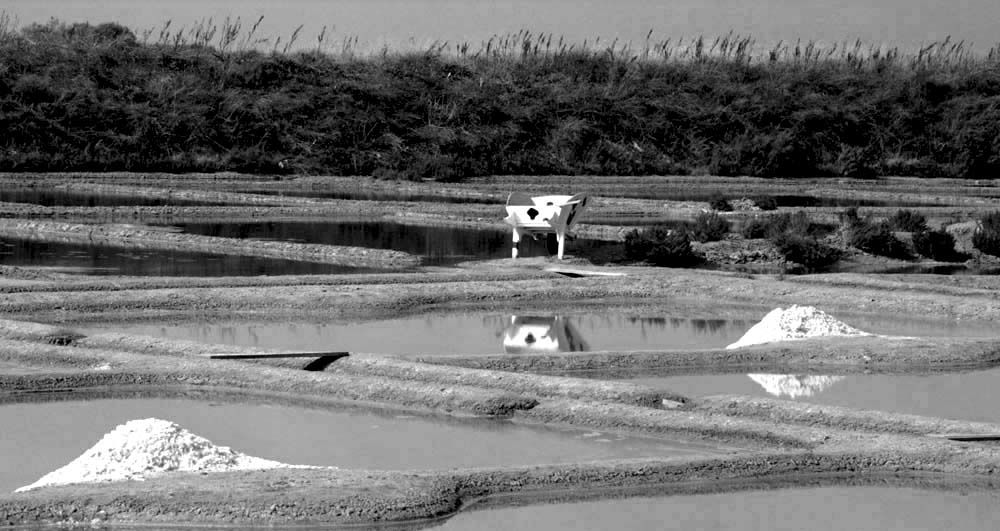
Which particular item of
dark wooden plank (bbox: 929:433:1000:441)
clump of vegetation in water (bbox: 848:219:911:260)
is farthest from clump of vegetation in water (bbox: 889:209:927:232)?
dark wooden plank (bbox: 929:433:1000:441)

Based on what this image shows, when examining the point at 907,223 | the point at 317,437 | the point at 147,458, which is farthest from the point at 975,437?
the point at 907,223

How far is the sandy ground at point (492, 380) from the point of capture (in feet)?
24.8

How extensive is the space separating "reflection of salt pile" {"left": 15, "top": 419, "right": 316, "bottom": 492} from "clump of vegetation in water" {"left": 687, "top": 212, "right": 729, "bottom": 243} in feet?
50.6

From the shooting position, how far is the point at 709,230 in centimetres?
2328

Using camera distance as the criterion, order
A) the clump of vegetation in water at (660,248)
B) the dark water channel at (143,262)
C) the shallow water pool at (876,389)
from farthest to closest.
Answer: the clump of vegetation in water at (660,248) < the dark water channel at (143,262) < the shallow water pool at (876,389)

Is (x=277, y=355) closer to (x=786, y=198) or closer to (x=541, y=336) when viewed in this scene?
(x=541, y=336)

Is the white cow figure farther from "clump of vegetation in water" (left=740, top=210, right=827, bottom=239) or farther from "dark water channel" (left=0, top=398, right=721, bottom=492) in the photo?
"dark water channel" (left=0, top=398, right=721, bottom=492)

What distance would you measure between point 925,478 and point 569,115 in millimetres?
→ 40459

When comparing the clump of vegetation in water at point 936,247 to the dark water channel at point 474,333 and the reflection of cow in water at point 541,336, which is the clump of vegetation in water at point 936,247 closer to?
the dark water channel at point 474,333

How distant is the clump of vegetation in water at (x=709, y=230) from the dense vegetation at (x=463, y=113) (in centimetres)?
1635

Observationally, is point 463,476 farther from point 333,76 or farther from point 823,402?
point 333,76

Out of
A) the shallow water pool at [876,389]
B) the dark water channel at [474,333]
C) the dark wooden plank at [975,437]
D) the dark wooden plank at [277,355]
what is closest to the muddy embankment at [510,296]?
the dark water channel at [474,333]

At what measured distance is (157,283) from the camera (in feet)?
53.8

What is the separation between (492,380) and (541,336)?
312 centimetres
